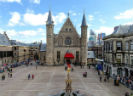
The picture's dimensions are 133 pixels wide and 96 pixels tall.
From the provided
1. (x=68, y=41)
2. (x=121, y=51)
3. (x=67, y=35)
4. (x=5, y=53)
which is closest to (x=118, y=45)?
(x=121, y=51)

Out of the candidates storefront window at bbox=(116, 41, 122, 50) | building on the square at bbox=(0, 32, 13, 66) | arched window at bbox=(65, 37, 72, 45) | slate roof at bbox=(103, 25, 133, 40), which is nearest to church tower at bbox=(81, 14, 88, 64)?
arched window at bbox=(65, 37, 72, 45)

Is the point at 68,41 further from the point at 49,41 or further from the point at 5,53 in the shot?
the point at 5,53

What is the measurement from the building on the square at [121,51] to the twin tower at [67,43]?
64.1 ft

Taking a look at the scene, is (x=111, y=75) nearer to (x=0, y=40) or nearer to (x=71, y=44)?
(x=71, y=44)

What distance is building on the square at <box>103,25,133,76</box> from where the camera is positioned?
2788 cm

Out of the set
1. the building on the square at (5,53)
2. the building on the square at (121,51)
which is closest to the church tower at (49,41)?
the building on the square at (5,53)

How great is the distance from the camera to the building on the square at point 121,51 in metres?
27.9

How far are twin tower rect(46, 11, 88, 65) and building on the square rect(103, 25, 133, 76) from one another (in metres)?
19.5

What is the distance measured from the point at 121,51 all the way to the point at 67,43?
85.1 feet

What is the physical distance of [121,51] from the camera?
30.4 m

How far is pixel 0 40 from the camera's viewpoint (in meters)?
52.3

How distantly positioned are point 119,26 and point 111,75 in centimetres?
1381

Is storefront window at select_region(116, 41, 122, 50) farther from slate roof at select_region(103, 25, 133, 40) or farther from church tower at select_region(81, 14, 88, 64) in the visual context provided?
Result: church tower at select_region(81, 14, 88, 64)

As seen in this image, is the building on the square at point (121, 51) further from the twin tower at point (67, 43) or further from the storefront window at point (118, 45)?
the twin tower at point (67, 43)
